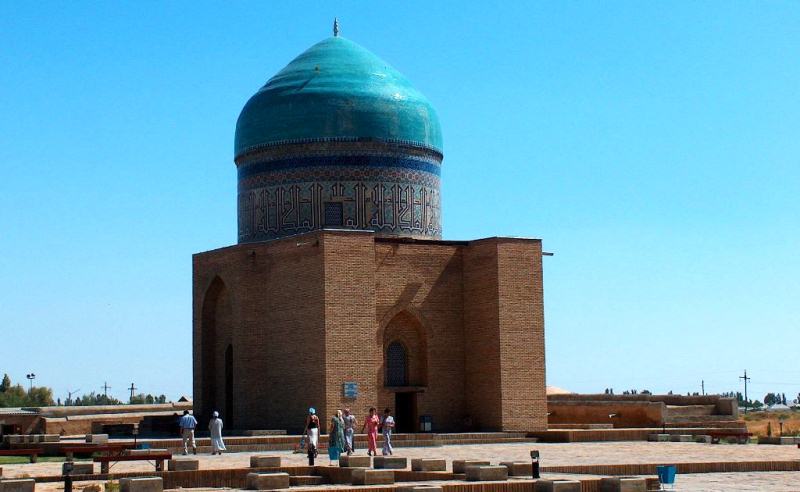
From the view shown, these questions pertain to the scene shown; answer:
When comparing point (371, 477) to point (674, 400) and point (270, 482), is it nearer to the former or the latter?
point (270, 482)

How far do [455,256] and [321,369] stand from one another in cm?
351

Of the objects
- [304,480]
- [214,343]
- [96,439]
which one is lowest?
[304,480]

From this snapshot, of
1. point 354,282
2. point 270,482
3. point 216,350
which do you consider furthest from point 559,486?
point 216,350

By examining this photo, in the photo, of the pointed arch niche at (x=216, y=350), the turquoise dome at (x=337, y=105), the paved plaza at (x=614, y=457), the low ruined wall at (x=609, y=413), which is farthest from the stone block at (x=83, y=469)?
the low ruined wall at (x=609, y=413)

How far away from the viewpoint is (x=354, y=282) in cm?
2078

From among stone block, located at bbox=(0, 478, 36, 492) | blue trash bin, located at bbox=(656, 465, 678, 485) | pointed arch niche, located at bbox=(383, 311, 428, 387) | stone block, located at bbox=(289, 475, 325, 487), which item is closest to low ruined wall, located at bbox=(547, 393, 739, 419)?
pointed arch niche, located at bbox=(383, 311, 428, 387)

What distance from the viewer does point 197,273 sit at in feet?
79.2

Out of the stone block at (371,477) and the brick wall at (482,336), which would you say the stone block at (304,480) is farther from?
the brick wall at (482,336)

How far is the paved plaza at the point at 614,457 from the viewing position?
40.3ft

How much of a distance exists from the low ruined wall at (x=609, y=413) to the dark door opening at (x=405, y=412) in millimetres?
4300

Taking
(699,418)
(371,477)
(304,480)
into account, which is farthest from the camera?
(699,418)

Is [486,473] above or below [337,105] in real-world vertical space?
below

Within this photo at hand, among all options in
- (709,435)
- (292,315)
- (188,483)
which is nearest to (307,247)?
(292,315)

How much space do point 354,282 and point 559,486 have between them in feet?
34.5
